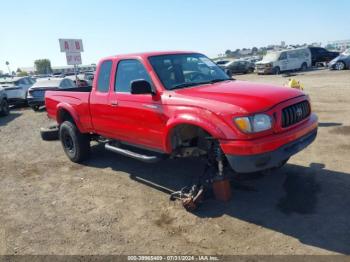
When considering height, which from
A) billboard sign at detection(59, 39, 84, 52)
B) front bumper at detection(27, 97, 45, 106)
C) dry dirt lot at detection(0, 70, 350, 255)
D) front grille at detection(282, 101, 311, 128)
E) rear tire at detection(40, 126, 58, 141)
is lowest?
dry dirt lot at detection(0, 70, 350, 255)

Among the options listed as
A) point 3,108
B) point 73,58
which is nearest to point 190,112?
point 3,108

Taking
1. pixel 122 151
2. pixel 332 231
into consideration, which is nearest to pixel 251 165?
pixel 332 231

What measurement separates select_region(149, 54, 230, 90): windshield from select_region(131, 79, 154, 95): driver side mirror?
0.91 feet

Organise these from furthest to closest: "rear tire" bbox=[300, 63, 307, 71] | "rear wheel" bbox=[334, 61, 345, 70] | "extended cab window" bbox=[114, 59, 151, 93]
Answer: "rear tire" bbox=[300, 63, 307, 71], "rear wheel" bbox=[334, 61, 345, 70], "extended cab window" bbox=[114, 59, 151, 93]

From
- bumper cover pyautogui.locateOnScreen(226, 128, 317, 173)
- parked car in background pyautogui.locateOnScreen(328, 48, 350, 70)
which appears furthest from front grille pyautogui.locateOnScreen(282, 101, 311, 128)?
parked car in background pyautogui.locateOnScreen(328, 48, 350, 70)

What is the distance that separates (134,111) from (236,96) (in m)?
1.68

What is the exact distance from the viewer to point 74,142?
7312 mm

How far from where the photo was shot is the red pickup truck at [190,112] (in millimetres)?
4238

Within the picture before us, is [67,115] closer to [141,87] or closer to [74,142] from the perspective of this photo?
[74,142]

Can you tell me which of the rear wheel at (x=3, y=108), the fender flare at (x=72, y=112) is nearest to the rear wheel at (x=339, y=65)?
the rear wheel at (x=3, y=108)

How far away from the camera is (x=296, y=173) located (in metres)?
5.93

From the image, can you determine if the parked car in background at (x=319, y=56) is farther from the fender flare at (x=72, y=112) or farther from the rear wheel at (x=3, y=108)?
the fender flare at (x=72, y=112)

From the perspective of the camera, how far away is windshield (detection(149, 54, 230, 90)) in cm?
537

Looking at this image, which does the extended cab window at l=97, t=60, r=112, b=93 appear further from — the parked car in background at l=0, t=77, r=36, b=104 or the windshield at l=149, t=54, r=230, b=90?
the parked car in background at l=0, t=77, r=36, b=104
